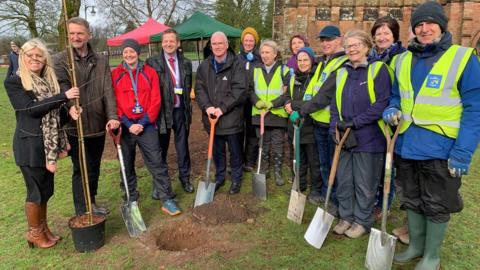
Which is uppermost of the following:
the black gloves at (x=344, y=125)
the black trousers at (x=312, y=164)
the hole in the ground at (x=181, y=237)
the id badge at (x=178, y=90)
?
the id badge at (x=178, y=90)

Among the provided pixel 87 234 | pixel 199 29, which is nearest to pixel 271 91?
pixel 87 234

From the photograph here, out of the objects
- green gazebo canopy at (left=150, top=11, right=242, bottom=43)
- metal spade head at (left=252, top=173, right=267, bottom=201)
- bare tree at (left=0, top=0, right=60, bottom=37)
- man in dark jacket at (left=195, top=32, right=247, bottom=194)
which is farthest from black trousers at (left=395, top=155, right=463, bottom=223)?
bare tree at (left=0, top=0, right=60, bottom=37)

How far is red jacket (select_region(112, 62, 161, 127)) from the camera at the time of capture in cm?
402

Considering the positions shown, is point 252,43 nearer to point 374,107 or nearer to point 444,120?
point 374,107

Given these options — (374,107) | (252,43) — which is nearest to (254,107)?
(252,43)

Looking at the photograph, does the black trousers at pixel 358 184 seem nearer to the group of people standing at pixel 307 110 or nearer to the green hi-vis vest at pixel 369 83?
the group of people standing at pixel 307 110

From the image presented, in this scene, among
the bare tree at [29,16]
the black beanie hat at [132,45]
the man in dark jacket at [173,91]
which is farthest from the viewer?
the bare tree at [29,16]

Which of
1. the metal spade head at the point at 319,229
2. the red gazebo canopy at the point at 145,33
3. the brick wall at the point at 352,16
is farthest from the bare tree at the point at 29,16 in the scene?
the metal spade head at the point at 319,229

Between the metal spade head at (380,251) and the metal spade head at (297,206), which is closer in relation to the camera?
the metal spade head at (380,251)

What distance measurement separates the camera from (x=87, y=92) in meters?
3.79

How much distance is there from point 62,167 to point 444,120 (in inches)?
217

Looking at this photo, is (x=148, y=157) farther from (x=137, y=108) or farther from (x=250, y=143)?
(x=250, y=143)

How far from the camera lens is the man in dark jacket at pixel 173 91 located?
4461 millimetres

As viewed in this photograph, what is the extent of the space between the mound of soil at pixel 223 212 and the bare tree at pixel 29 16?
75.2 feet
